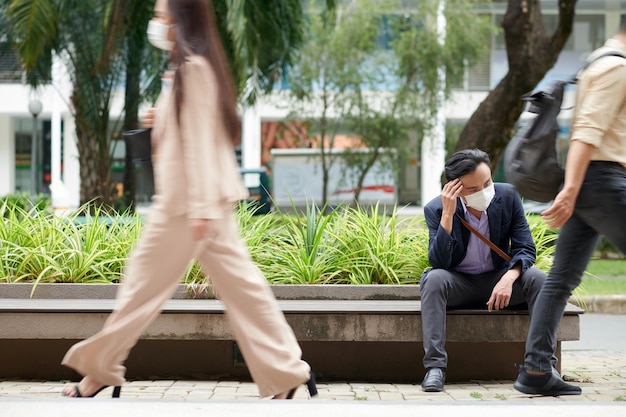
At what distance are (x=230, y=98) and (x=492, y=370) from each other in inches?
103

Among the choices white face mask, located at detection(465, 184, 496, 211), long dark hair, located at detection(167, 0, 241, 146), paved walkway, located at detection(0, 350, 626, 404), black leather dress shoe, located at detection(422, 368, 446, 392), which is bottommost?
paved walkway, located at detection(0, 350, 626, 404)

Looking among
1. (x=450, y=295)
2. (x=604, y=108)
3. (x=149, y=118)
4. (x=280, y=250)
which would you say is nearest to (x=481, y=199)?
(x=450, y=295)

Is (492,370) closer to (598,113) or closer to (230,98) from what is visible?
(598,113)

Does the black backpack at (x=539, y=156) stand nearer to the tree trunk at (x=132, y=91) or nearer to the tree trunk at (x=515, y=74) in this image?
the tree trunk at (x=515, y=74)

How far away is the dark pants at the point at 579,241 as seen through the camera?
4156 millimetres

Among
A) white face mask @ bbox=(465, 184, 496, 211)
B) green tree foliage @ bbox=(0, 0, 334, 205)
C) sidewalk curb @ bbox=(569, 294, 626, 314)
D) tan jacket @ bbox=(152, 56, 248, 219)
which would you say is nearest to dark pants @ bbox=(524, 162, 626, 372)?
white face mask @ bbox=(465, 184, 496, 211)

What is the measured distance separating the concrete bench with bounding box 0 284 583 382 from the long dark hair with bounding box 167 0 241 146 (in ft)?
5.51

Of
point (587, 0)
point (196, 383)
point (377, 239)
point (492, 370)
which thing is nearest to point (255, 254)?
point (377, 239)

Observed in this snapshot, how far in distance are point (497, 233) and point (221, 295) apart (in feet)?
6.49

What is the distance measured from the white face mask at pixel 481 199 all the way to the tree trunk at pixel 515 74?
7016 millimetres

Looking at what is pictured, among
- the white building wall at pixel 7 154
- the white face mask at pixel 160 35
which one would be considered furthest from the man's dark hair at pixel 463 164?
the white building wall at pixel 7 154

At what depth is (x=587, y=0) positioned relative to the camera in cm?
3903

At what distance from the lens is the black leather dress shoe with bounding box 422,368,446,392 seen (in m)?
5.04

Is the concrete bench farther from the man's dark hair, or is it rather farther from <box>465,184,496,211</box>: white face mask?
the man's dark hair
